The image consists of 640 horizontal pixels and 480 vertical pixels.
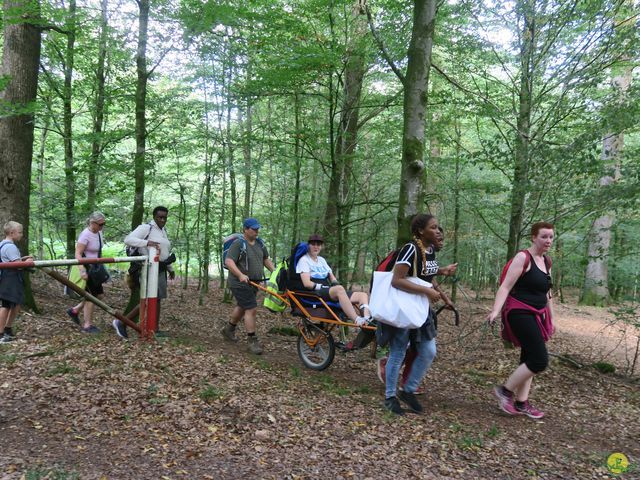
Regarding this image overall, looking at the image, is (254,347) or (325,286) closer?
(325,286)

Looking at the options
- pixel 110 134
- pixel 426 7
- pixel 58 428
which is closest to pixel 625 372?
pixel 426 7

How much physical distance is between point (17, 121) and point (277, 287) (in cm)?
516

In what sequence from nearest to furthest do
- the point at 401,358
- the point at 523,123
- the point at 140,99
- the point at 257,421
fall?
the point at 257,421
the point at 401,358
the point at 523,123
the point at 140,99

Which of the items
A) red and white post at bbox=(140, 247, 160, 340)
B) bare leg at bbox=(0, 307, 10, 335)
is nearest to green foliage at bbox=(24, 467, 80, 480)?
red and white post at bbox=(140, 247, 160, 340)

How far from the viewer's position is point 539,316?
14.1 ft

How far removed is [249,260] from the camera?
21.2 feet

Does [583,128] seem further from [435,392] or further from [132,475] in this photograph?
[132,475]

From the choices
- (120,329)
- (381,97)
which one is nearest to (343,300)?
(120,329)

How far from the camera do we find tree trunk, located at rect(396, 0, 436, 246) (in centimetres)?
594

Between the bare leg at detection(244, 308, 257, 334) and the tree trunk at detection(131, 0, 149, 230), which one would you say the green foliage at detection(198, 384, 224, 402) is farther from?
the tree trunk at detection(131, 0, 149, 230)

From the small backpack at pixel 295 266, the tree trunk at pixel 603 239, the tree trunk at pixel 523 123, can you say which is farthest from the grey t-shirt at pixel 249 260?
the tree trunk at pixel 603 239

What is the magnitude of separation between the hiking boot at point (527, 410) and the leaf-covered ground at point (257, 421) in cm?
9

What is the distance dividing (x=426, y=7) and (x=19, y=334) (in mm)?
7057

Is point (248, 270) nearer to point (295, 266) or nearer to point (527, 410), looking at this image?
point (295, 266)
